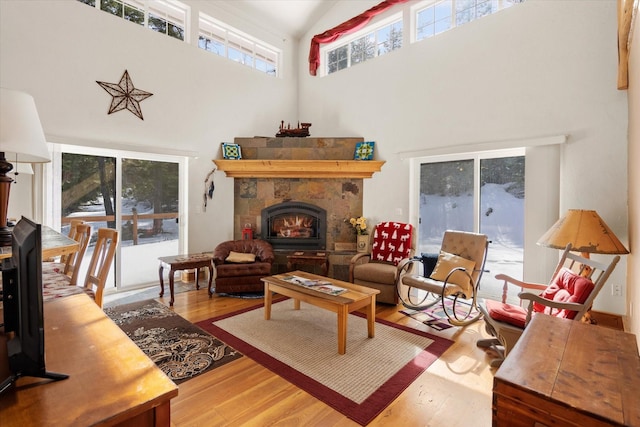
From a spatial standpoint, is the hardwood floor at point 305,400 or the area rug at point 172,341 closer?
the hardwood floor at point 305,400

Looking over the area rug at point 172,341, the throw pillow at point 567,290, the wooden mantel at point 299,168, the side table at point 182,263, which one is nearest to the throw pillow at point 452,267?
the throw pillow at point 567,290

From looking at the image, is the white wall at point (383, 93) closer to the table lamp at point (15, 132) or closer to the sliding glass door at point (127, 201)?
the sliding glass door at point (127, 201)

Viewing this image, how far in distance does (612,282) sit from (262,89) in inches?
224

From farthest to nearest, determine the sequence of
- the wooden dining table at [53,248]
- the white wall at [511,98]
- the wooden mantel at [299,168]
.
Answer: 1. the wooden mantel at [299,168]
2. the white wall at [511,98]
3. the wooden dining table at [53,248]

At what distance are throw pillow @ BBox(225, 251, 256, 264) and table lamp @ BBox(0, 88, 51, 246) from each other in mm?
2959

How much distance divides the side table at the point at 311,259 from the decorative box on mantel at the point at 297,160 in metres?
1.35

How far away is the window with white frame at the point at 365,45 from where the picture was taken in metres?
5.11

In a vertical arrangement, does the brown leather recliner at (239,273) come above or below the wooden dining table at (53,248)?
below

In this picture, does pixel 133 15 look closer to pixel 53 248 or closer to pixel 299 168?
pixel 299 168

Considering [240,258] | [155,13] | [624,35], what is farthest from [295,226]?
[624,35]

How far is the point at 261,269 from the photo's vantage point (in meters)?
4.33

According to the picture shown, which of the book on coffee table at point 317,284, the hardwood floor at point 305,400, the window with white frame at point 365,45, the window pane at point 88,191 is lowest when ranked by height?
the hardwood floor at point 305,400

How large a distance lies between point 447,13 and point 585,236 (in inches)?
139

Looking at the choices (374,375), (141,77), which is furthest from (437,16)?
(374,375)
